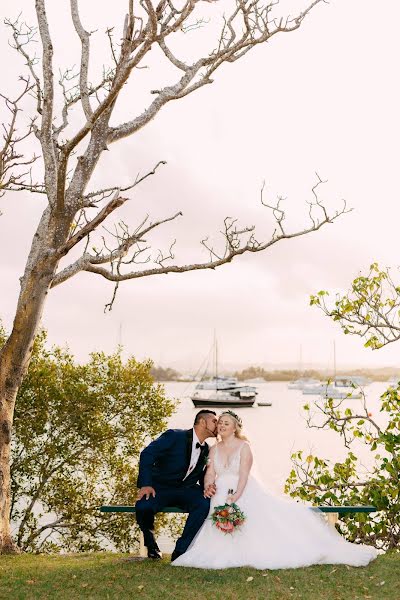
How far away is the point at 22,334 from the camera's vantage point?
950 centimetres

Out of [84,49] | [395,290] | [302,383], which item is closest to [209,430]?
[395,290]

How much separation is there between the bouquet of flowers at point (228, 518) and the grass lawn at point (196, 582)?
41cm

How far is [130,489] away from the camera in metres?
15.4

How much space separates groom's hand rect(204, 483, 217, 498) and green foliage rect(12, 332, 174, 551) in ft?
24.6

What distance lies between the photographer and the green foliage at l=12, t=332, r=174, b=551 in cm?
1481

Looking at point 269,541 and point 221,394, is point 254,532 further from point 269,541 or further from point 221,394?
point 221,394

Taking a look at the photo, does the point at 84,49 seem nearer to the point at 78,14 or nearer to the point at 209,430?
the point at 78,14

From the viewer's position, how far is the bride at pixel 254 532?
7328mm

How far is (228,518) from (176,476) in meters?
0.79

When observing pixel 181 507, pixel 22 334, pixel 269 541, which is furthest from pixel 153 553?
pixel 22 334

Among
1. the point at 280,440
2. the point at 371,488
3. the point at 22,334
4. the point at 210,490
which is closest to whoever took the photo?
the point at 210,490

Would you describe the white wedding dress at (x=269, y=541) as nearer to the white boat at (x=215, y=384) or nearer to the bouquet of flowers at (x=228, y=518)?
the bouquet of flowers at (x=228, y=518)

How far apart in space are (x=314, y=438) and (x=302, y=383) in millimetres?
67203

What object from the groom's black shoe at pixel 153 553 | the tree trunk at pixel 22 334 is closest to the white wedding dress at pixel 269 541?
the groom's black shoe at pixel 153 553
